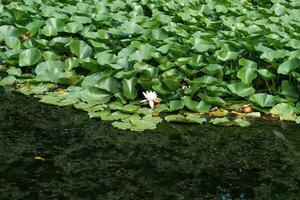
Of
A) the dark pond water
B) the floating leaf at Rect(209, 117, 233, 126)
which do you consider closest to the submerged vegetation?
the floating leaf at Rect(209, 117, 233, 126)

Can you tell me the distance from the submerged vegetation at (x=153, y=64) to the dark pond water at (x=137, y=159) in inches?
5.3

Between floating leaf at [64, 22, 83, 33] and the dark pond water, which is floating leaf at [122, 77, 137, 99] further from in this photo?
floating leaf at [64, 22, 83, 33]

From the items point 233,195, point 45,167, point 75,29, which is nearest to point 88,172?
point 45,167

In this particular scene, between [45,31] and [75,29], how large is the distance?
0.67 feet

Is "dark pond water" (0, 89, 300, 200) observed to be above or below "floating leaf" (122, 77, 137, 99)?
below

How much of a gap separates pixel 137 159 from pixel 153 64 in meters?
1.06

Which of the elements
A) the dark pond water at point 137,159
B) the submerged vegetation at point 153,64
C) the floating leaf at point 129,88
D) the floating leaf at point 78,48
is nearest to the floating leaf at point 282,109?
the submerged vegetation at point 153,64

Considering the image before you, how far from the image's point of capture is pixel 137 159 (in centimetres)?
251

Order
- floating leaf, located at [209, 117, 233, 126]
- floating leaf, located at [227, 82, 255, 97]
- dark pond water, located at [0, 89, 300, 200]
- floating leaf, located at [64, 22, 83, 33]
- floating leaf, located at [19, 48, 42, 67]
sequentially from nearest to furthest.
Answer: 1. dark pond water, located at [0, 89, 300, 200]
2. floating leaf, located at [209, 117, 233, 126]
3. floating leaf, located at [227, 82, 255, 97]
4. floating leaf, located at [19, 48, 42, 67]
5. floating leaf, located at [64, 22, 83, 33]

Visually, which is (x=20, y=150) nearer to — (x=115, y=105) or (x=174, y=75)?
(x=115, y=105)

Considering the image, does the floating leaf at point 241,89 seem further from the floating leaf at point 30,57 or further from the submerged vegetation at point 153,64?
the floating leaf at point 30,57

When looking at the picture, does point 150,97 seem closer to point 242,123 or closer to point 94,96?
point 94,96

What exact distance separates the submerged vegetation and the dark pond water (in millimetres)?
135

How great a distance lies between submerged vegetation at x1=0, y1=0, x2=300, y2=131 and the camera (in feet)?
10.1
